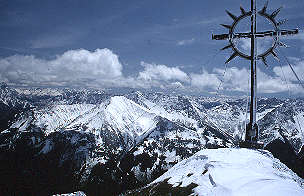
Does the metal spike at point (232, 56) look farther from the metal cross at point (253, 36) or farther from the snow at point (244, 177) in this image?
the snow at point (244, 177)

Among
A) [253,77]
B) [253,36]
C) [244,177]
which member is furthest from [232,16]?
[244,177]

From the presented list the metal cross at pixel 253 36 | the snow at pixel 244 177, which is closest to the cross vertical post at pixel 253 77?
the metal cross at pixel 253 36

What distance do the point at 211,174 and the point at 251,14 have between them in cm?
1915

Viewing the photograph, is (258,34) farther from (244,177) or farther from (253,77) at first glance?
(244,177)

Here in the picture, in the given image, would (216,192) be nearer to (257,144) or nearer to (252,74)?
(257,144)

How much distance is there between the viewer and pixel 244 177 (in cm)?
2406

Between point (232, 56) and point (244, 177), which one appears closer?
point (244, 177)

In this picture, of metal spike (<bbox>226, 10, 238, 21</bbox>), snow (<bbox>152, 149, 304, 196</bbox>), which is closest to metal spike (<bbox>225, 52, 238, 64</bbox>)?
metal spike (<bbox>226, 10, 238, 21</bbox>)

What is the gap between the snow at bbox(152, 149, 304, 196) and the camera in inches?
794

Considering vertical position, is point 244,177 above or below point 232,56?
below

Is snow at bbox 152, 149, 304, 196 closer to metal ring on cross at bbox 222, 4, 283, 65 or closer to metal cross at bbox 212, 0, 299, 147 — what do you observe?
metal cross at bbox 212, 0, 299, 147

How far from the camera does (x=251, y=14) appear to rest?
26.1m

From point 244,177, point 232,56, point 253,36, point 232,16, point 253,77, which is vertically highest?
point 232,16

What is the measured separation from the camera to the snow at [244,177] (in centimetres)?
2017
